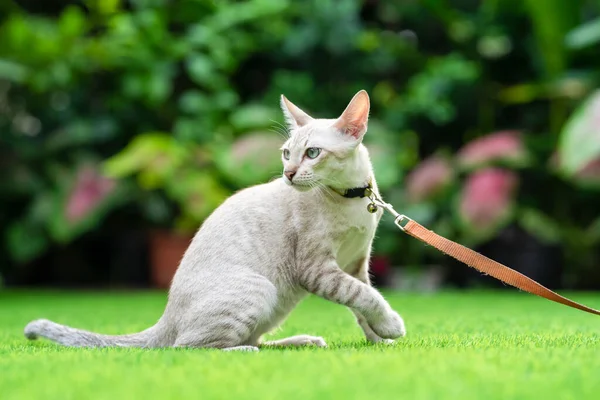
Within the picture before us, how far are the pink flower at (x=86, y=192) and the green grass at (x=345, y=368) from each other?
2711 millimetres

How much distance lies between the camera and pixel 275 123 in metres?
5.23

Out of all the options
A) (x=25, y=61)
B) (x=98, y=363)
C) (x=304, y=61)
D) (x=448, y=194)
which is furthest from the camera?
(x=304, y=61)

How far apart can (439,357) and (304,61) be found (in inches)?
195

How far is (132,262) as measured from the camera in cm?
678

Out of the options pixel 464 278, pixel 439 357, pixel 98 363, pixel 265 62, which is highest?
pixel 265 62

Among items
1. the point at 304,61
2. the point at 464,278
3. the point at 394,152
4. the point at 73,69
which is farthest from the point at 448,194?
the point at 73,69

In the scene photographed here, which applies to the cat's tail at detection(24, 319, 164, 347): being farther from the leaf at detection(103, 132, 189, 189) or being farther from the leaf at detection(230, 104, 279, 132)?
the leaf at detection(230, 104, 279, 132)

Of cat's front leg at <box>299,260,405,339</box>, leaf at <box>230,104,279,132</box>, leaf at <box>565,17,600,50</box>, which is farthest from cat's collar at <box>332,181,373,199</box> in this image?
leaf at <box>565,17,600,50</box>

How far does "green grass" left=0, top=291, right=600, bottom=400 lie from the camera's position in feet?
4.85

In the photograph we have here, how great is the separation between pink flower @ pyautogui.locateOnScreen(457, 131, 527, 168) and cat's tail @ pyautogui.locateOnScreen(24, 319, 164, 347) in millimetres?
3382

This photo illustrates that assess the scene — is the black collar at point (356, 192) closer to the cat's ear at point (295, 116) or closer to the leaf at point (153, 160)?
the cat's ear at point (295, 116)

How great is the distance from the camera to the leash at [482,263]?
2.26 m

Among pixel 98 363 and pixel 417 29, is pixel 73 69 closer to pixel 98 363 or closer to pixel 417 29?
pixel 417 29

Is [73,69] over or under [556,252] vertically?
over
